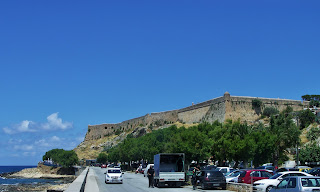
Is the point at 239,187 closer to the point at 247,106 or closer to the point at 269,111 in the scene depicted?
the point at 247,106

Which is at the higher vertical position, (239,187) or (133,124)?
(133,124)

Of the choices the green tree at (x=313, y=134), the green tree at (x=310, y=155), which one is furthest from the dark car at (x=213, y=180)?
the green tree at (x=313, y=134)

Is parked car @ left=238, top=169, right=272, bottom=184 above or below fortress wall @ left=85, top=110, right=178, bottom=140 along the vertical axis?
below

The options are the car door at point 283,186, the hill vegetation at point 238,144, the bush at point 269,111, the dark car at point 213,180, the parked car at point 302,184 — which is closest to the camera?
the parked car at point 302,184

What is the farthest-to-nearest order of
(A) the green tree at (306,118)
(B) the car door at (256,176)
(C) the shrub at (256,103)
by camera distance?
(C) the shrub at (256,103), (A) the green tree at (306,118), (B) the car door at (256,176)

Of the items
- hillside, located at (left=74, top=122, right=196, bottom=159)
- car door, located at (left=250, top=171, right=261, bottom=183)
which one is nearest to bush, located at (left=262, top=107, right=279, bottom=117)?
hillside, located at (left=74, top=122, right=196, bottom=159)

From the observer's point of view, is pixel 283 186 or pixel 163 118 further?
pixel 163 118

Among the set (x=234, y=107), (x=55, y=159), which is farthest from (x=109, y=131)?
(x=234, y=107)

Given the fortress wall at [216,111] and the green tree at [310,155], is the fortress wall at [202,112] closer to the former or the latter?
the fortress wall at [216,111]

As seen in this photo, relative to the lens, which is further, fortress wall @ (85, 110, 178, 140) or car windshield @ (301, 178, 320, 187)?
fortress wall @ (85, 110, 178, 140)

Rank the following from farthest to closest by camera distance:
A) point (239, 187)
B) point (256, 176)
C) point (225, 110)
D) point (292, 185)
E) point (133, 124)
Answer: point (133, 124)
point (225, 110)
point (256, 176)
point (239, 187)
point (292, 185)

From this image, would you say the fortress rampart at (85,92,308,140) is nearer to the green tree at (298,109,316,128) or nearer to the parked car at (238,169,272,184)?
the green tree at (298,109,316,128)

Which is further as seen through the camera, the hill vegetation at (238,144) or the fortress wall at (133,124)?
the fortress wall at (133,124)

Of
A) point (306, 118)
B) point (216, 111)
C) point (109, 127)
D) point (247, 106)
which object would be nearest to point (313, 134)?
point (306, 118)
